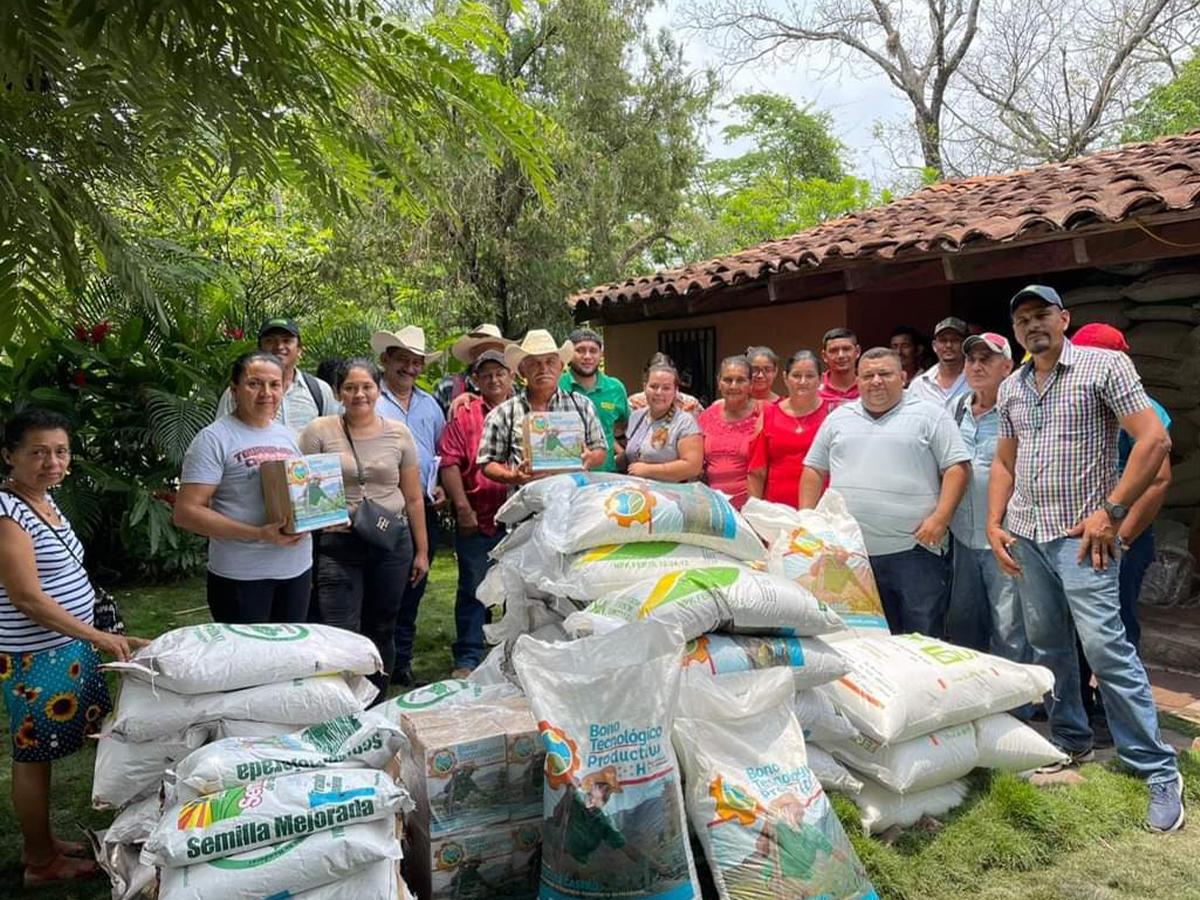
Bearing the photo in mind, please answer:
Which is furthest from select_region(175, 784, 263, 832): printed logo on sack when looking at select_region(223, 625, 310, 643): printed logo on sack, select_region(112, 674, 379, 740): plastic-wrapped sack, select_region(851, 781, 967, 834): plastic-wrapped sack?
select_region(851, 781, 967, 834): plastic-wrapped sack

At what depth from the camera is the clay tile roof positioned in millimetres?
5219

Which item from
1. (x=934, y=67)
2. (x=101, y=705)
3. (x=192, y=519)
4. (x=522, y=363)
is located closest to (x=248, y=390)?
(x=192, y=519)

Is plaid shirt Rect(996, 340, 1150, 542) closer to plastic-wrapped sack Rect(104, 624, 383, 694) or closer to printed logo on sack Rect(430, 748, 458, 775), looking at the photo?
printed logo on sack Rect(430, 748, 458, 775)

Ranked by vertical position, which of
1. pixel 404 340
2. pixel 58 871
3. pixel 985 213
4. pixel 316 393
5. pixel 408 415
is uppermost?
pixel 985 213

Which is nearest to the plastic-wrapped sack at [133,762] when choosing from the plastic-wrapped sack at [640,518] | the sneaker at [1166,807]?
the plastic-wrapped sack at [640,518]

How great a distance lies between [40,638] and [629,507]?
2.00 meters

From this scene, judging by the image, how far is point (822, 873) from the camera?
2.55 m

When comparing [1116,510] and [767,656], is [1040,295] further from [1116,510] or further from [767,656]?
[767,656]

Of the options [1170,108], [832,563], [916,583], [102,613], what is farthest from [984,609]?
[1170,108]

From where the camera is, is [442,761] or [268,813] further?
[442,761]

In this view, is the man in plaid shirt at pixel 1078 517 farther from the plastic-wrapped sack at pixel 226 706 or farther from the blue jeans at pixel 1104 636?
the plastic-wrapped sack at pixel 226 706

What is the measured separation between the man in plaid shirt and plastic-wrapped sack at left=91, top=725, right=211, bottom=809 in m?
3.14

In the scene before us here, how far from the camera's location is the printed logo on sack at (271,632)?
287 cm

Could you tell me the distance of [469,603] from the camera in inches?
200
